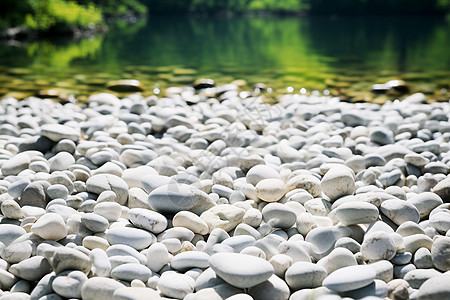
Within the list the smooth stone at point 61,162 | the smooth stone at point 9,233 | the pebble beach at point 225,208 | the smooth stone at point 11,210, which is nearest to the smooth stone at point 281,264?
the pebble beach at point 225,208

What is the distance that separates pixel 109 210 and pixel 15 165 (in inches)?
29.9

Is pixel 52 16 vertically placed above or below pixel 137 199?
above

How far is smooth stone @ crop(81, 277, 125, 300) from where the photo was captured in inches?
55.9

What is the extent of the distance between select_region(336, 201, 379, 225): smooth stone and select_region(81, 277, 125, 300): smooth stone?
87cm

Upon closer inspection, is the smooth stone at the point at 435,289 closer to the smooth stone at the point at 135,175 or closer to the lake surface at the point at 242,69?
the smooth stone at the point at 135,175

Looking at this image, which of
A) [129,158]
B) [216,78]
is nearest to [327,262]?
[129,158]

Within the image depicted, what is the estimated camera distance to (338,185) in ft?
6.86

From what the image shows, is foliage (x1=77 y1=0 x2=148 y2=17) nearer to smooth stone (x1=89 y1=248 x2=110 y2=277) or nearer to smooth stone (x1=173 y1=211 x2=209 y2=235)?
smooth stone (x1=173 y1=211 x2=209 y2=235)

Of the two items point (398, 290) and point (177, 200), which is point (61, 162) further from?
point (398, 290)

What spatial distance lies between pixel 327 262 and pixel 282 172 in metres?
0.90

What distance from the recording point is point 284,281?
5.07ft

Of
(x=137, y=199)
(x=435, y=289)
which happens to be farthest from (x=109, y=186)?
(x=435, y=289)

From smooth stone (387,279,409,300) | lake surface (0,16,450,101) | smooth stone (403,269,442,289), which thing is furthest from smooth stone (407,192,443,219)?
lake surface (0,16,450,101)

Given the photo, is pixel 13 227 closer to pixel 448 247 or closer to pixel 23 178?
pixel 23 178
